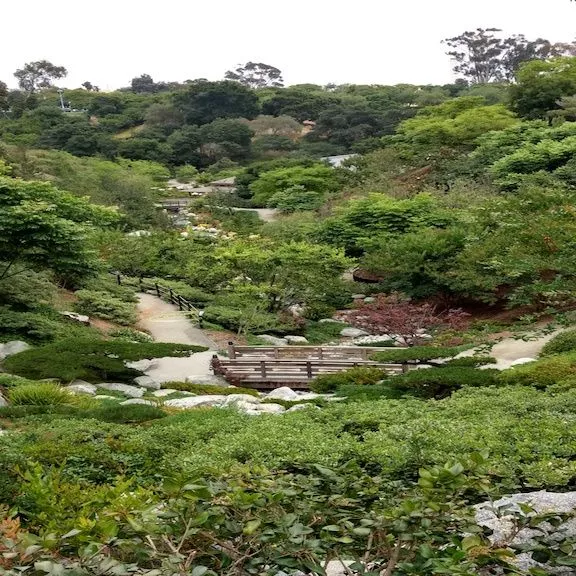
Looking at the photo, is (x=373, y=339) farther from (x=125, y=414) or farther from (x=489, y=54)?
(x=489, y=54)

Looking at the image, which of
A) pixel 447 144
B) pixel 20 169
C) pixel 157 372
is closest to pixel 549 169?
pixel 447 144

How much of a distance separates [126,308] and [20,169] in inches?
488

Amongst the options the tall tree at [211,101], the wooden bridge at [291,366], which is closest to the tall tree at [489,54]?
the tall tree at [211,101]

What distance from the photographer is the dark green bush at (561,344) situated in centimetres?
1310

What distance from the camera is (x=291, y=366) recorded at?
14406 millimetres

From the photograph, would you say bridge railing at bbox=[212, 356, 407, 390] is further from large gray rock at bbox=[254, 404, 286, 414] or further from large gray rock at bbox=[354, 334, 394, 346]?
large gray rock at bbox=[354, 334, 394, 346]

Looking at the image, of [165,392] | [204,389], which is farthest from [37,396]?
[204,389]

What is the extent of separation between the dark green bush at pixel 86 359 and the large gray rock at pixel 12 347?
4.78ft

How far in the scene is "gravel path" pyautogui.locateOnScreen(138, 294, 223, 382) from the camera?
15242 millimetres

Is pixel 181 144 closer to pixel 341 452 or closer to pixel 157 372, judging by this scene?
pixel 157 372

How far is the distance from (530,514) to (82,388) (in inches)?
381

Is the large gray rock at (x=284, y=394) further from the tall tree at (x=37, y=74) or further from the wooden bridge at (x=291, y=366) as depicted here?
the tall tree at (x=37, y=74)

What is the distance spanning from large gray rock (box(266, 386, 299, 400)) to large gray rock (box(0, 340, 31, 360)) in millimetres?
5455

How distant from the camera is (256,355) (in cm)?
1586
